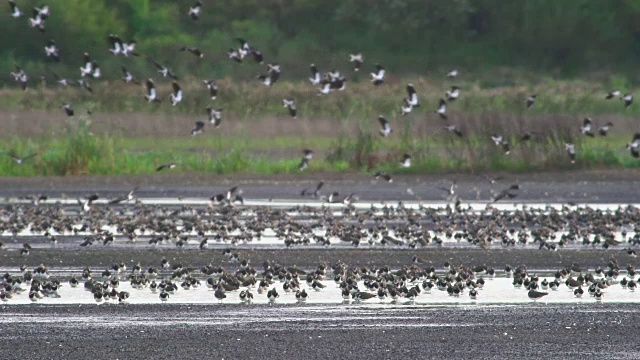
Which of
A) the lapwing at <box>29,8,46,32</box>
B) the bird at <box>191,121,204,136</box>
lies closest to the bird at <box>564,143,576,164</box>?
the bird at <box>191,121,204,136</box>

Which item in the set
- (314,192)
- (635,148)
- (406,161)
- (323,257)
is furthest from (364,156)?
(323,257)

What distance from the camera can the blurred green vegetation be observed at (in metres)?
49.5

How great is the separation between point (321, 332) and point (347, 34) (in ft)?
153

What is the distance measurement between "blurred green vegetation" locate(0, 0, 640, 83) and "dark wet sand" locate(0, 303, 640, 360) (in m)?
32.7

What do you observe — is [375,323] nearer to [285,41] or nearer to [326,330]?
[326,330]

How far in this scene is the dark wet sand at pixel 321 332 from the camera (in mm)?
10633

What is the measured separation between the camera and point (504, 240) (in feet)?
62.7

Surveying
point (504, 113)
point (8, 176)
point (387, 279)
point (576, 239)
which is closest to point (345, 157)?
point (504, 113)

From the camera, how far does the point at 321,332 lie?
1157 centimetres

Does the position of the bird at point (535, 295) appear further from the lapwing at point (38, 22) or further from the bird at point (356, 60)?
the bird at point (356, 60)

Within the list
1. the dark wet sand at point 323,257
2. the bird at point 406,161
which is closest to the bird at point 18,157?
the bird at point 406,161

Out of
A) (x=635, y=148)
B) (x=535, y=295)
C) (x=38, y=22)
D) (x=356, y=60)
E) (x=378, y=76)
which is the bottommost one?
(x=535, y=295)

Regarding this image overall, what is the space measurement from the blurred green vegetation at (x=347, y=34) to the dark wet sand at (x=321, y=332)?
32.7 meters

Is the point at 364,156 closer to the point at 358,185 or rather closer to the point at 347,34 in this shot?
the point at 358,185
